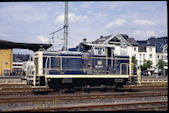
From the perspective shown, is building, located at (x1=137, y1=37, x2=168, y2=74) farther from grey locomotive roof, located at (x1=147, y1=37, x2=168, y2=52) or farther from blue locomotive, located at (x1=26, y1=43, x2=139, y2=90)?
blue locomotive, located at (x1=26, y1=43, x2=139, y2=90)

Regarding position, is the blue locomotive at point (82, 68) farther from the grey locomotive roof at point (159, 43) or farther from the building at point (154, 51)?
the grey locomotive roof at point (159, 43)

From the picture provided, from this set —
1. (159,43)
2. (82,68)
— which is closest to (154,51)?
(159,43)

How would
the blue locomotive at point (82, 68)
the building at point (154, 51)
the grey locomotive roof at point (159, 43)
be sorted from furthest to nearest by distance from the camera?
the grey locomotive roof at point (159, 43), the building at point (154, 51), the blue locomotive at point (82, 68)

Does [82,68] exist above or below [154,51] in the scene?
below

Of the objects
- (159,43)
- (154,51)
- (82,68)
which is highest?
(159,43)

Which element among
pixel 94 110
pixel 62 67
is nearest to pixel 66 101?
pixel 94 110

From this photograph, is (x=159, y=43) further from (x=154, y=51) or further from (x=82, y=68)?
(x=82, y=68)

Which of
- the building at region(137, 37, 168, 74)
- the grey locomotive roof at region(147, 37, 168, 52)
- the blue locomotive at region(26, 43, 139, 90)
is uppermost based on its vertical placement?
the grey locomotive roof at region(147, 37, 168, 52)

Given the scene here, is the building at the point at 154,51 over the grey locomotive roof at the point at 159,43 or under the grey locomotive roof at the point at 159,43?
under

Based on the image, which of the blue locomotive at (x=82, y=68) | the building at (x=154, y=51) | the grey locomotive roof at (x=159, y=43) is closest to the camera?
the blue locomotive at (x=82, y=68)

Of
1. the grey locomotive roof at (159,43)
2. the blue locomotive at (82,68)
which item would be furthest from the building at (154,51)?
the blue locomotive at (82,68)

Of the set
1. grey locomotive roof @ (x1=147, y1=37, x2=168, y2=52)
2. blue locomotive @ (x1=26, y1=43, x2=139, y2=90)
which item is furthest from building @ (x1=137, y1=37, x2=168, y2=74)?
blue locomotive @ (x1=26, y1=43, x2=139, y2=90)

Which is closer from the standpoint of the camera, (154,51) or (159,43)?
(154,51)

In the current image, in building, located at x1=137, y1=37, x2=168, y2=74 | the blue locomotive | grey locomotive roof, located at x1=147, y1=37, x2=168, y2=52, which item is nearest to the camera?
the blue locomotive
